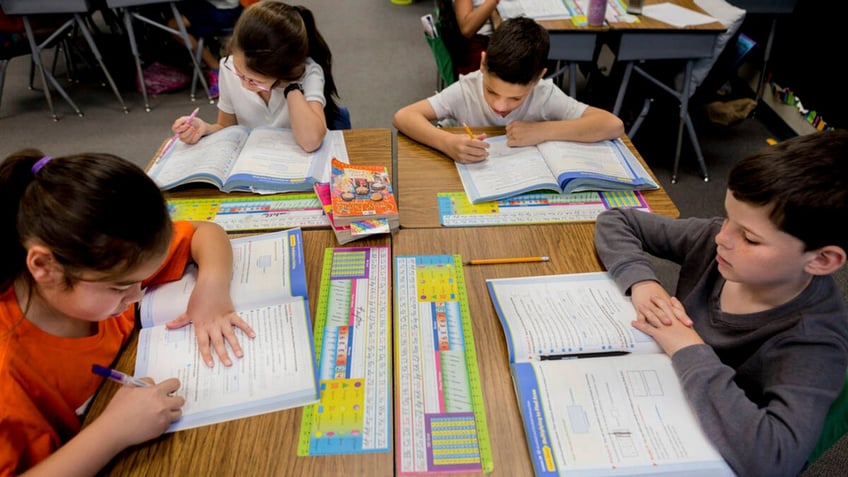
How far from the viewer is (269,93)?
1728mm

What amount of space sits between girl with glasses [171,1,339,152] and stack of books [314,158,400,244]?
0.23 metres

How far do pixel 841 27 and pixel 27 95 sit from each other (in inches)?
196

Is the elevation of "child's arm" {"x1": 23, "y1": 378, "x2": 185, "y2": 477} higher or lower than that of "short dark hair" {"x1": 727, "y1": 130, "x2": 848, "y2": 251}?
lower

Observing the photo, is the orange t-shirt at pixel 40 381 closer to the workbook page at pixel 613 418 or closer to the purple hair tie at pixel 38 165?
the purple hair tie at pixel 38 165

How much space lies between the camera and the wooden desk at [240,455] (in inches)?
30.6

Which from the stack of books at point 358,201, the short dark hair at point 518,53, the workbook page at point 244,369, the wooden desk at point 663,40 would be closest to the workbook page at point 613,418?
the workbook page at point 244,369

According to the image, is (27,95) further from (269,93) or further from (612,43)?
(612,43)

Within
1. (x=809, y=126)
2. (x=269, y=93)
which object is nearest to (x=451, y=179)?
(x=269, y=93)

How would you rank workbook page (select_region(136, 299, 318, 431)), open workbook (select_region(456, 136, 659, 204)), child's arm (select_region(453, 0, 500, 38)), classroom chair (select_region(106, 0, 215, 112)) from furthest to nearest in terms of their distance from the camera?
classroom chair (select_region(106, 0, 215, 112)) → child's arm (select_region(453, 0, 500, 38)) → open workbook (select_region(456, 136, 659, 204)) → workbook page (select_region(136, 299, 318, 431))

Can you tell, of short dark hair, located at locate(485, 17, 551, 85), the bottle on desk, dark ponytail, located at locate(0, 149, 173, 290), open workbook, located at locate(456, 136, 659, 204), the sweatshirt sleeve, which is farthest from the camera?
the bottle on desk

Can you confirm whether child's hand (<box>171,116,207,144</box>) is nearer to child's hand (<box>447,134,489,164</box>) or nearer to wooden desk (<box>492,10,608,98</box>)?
child's hand (<box>447,134,489,164</box>)

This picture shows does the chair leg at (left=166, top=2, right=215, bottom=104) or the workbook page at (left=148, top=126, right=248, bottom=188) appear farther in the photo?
the chair leg at (left=166, top=2, right=215, bottom=104)

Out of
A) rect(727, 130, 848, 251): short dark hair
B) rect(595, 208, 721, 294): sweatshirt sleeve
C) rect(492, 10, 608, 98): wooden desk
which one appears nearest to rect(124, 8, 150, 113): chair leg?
rect(492, 10, 608, 98): wooden desk

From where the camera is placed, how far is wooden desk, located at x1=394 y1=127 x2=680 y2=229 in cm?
129
